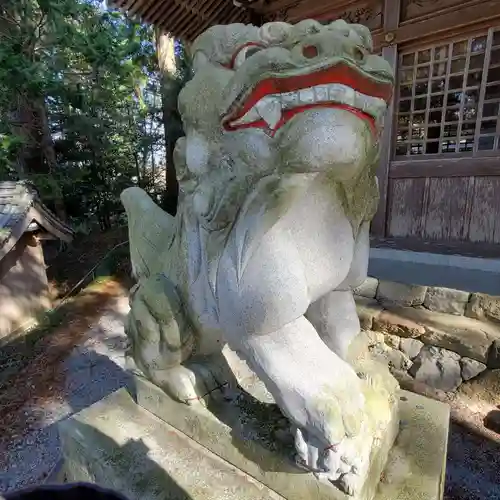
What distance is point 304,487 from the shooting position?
98 centimetres

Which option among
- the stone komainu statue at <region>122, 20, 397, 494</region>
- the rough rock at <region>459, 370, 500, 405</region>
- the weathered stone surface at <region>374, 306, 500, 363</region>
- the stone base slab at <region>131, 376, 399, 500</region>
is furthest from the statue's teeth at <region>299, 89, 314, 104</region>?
the rough rock at <region>459, 370, 500, 405</region>

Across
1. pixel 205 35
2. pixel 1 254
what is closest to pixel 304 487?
pixel 205 35

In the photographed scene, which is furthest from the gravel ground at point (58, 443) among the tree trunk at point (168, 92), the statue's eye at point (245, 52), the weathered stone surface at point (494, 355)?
the tree trunk at point (168, 92)

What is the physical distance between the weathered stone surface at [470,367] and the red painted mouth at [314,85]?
238 cm

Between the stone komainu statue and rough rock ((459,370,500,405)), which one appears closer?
the stone komainu statue

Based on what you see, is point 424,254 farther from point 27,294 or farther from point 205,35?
point 27,294

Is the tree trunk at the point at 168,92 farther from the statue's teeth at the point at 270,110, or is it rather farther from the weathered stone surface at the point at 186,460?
the statue's teeth at the point at 270,110

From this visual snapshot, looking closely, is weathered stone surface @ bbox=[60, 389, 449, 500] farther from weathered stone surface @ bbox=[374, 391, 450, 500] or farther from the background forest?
the background forest

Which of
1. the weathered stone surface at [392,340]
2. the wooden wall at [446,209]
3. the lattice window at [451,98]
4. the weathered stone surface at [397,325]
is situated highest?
the lattice window at [451,98]

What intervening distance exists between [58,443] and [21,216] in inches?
125

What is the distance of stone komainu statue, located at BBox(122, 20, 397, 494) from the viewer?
736 mm

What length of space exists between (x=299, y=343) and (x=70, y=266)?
25.3ft

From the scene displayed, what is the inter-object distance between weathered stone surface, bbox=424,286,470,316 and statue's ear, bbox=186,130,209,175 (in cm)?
235

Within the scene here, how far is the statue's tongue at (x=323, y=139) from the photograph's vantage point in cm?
73
